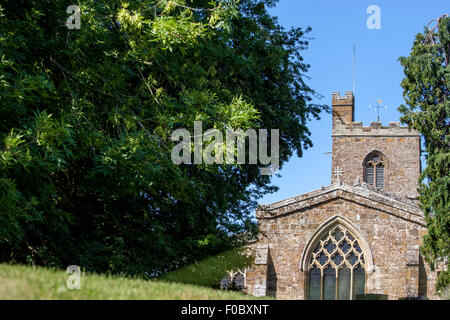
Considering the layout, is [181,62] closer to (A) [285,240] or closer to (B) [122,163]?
(B) [122,163]

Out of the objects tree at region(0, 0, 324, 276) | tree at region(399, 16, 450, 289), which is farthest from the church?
tree at region(0, 0, 324, 276)

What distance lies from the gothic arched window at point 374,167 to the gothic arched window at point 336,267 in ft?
59.3

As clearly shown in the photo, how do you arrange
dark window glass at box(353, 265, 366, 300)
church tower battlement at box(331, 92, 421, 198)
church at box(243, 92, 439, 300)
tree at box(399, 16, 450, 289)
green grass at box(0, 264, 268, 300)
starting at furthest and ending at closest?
church tower battlement at box(331, 92, 421, 198)
dark window glass at box(353, 265, 366, 300)
church at box(243, 92, 439, 300)
tree at box(399, 16, 450, 289)
green grass at box(0, 264, 268, 300)

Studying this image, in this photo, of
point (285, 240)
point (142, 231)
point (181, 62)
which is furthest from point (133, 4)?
point (285, 240)

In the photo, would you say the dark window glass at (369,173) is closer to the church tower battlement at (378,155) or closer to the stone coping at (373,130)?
the church tower battlement at (378,155)

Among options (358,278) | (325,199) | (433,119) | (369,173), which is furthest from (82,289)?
(369,173)

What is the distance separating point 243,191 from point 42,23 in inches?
320

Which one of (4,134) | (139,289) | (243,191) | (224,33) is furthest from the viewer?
(243,191)

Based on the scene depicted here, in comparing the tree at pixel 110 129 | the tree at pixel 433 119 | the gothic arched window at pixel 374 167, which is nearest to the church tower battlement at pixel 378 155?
the gothic arched window at pixel 374 167

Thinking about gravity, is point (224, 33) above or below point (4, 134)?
above

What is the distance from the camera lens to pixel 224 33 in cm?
1595

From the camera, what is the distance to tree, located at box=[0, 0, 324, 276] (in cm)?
1073

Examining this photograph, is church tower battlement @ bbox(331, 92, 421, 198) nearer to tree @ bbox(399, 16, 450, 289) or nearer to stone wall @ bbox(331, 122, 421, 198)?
stone wall @ bbox(331, 122, 421, 198)

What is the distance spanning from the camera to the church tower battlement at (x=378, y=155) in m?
43.9
